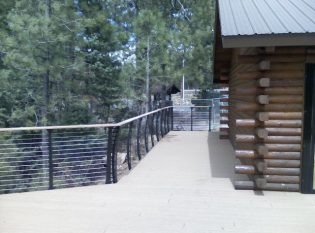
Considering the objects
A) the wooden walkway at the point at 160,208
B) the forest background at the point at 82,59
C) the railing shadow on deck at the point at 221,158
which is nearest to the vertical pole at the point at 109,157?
the wooden walkway at the point at 160,208

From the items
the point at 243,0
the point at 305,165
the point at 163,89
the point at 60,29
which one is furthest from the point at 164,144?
the point at 163,89

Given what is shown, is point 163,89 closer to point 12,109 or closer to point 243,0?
point 12,109

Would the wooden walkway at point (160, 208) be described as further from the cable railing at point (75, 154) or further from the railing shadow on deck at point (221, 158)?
the cable railing at point (75, 154)

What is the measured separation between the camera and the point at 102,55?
1544cm

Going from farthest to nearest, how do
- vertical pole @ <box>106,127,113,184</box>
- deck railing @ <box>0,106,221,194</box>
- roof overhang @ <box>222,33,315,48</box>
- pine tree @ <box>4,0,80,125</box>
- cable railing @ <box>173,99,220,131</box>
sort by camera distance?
1. cable railing @ <box>173,99,220,131</box>
2. pine tree @ <box>4,0,80,125</box>
3. deck railing @ <box>0,106,221,194</box>
4. vertical pole @ <box>106,127,113,184</box>
5. roof overhang @ <box>222,33,315,48</box>

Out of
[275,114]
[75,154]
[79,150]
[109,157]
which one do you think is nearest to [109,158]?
[109,157]

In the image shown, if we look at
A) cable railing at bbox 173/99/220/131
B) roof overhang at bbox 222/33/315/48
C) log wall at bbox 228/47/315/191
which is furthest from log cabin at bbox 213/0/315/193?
cable railing at bbox 173/99/220/131

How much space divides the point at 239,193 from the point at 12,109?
480 inches

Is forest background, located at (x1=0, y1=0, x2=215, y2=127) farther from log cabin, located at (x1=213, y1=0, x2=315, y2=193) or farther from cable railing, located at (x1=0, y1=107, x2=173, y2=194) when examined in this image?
log cabin, located at (x1=213, y1=0, x2=315, y2=193)

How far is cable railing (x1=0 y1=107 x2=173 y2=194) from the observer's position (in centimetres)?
539

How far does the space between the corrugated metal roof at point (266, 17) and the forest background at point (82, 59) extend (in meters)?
8.14

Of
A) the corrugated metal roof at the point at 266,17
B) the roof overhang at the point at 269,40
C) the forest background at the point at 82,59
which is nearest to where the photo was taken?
the roof overhang at the point at 269,40

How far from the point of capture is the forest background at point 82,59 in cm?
1284

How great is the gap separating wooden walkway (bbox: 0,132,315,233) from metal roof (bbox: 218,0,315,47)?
77.9 inches
